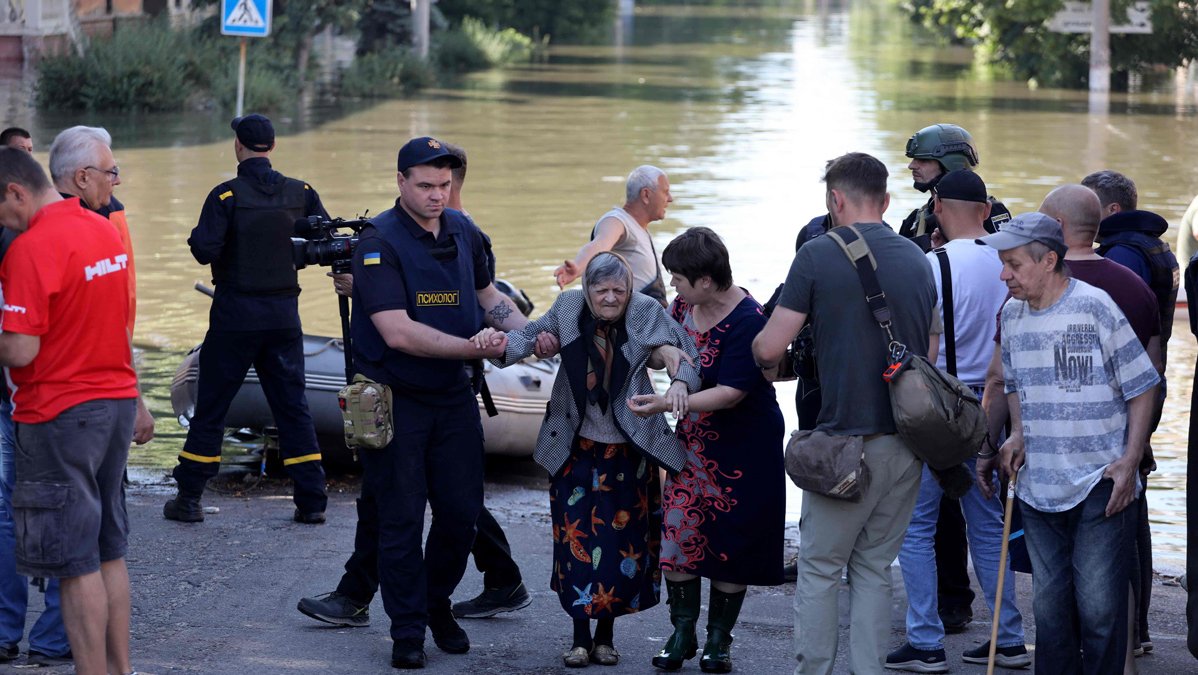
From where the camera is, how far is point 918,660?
229 inches

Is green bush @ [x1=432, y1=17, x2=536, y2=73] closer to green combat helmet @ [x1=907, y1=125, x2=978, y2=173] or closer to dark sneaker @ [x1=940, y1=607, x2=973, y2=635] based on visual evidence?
green combat helmet @ [x1=907, y1=125, x2=978, y2=173]

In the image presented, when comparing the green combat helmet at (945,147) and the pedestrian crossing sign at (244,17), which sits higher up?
the pedestrian crossing sign at (244,17)

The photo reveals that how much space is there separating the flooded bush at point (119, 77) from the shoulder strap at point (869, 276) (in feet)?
87.3

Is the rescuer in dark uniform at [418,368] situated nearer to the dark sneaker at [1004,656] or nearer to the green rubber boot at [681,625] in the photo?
the green rubber boot at [681,625]

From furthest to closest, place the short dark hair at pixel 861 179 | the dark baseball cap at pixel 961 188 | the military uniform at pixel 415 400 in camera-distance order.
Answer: the dark baseball cap at pixel 961 188, the military uniform at pixel 415 400, the short dark hair at pixel 861 179

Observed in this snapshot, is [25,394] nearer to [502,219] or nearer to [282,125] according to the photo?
[502,219]

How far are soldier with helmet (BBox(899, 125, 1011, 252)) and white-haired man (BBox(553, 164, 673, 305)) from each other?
1494 mm

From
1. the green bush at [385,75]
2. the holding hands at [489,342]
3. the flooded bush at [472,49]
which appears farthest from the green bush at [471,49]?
the holding hands at [489,342]

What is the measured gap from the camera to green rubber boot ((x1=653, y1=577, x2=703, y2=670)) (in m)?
5.73

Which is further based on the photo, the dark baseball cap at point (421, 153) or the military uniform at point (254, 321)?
the military uniform at point (254, 321)

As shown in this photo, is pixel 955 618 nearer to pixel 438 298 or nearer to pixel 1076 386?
pixel 1076 386

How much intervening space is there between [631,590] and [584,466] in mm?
478

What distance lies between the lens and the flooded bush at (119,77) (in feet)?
96.4

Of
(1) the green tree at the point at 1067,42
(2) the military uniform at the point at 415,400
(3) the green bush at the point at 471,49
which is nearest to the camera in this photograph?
(2) the military uniform at the point at 415,400
